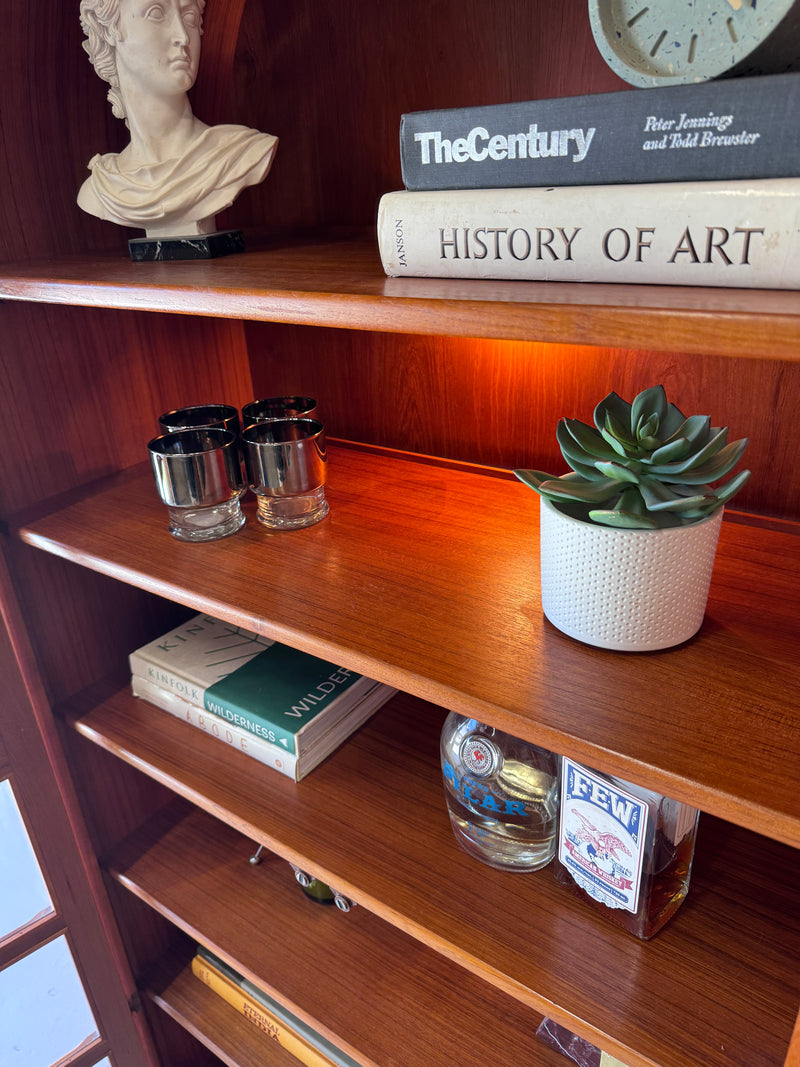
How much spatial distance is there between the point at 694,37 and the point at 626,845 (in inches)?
22.7

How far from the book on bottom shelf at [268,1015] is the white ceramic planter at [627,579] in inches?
33.6

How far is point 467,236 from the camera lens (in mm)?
509

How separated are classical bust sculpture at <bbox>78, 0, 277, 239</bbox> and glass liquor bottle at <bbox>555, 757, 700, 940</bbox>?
0.68m

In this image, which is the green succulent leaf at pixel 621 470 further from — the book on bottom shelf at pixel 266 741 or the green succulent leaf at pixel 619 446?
the book on bottom shelf at pixel 266 741

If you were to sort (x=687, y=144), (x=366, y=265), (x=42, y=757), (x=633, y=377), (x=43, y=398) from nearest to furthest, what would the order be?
(x=687, y=144) → (x=366, y=265) → (x=633, y=377) → (x=43, y=398) → (x=42, y=757)

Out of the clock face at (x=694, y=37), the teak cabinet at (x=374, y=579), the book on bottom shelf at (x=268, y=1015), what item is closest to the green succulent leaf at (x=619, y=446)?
the teak cabinet at (x=374, y=579)

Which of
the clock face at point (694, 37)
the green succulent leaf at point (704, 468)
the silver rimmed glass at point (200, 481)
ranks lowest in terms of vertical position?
the silver rimmed glass at point (200, 481)

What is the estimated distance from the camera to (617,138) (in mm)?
443

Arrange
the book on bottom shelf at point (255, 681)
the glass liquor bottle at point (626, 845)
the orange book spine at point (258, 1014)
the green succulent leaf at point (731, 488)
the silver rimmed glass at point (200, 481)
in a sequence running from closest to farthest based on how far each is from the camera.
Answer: the green succulent leaf at point (731, 488), the glass liquor bottle at point (626, 845), the silver rimmed glass at point (200, 481), the book on bottom shelf at point (255, 681), the orange book spine at point (258, 1014)

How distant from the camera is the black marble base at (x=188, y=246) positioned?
791 millimetres

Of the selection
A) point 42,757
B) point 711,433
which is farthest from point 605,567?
point 42,757

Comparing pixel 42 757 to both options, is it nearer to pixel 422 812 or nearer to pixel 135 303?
pixel 422 812

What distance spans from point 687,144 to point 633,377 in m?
0.38

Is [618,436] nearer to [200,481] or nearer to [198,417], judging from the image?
[200,481]
